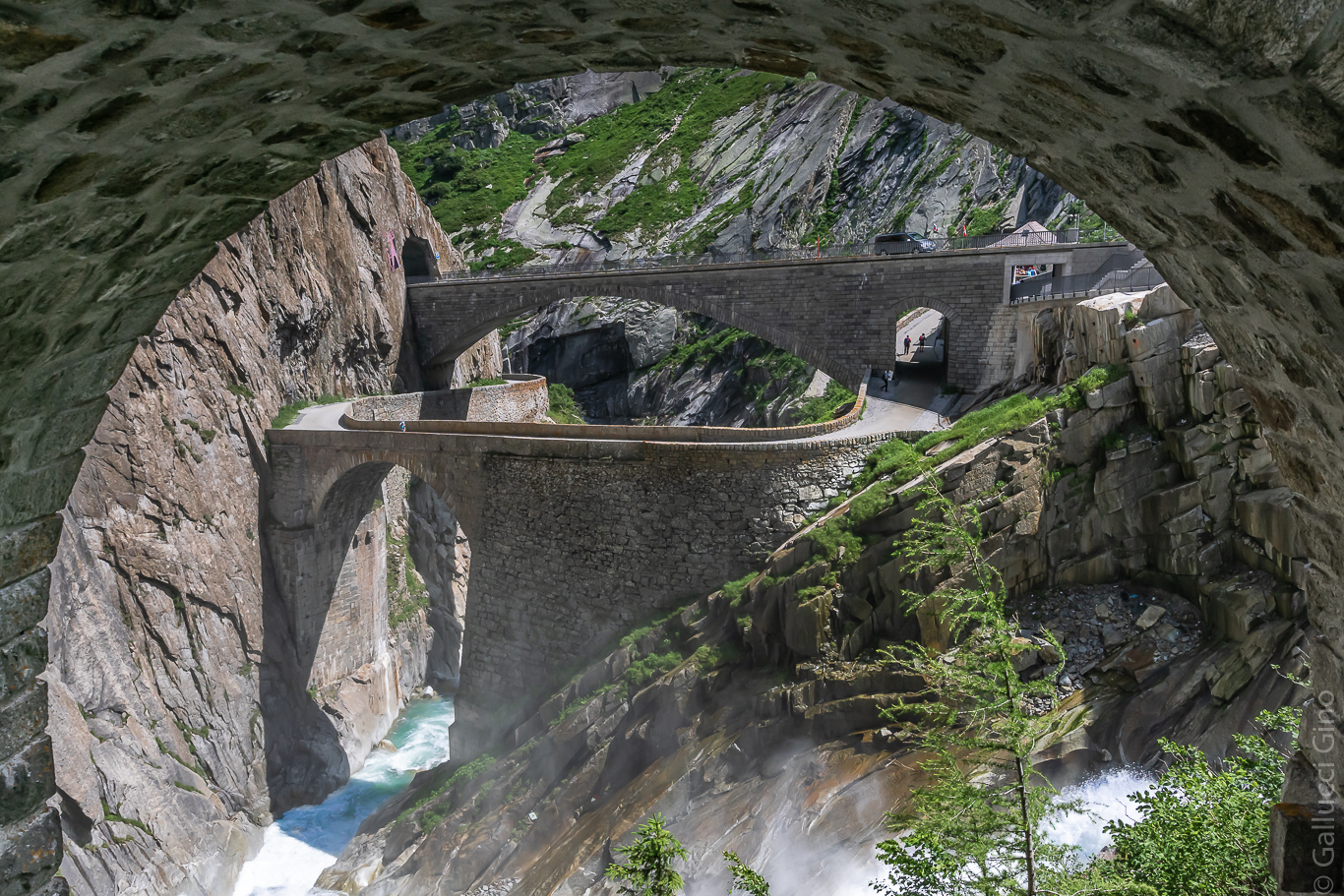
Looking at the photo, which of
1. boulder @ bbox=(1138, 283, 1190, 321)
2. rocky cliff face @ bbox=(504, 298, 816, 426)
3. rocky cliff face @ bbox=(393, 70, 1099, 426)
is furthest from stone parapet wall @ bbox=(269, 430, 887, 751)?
rocky cliff face @ bbox=(504, 298, 816, 426)

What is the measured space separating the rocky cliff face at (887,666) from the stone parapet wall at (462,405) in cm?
1130

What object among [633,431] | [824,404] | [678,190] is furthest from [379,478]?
[678,190]

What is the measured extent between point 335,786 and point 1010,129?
2424cm

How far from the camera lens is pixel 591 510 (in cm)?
1775

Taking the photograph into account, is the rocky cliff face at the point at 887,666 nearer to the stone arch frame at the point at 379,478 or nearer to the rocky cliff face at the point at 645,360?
the stone arch frame at the point at 379,478

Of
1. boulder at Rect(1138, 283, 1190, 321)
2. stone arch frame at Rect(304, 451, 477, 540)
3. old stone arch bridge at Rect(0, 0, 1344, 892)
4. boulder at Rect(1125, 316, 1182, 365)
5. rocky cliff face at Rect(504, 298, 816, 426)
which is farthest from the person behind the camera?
rocky cliff face at Rect(504, 298, 816, 426)

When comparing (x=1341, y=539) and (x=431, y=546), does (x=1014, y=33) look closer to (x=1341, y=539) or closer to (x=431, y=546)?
(x=1341, y=539)

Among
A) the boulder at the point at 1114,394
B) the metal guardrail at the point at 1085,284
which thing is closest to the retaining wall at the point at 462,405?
the metal guardrail at the point at 1085,284

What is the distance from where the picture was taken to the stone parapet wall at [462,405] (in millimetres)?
27312

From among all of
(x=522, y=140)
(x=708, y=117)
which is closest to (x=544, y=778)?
(x=708, y=117)

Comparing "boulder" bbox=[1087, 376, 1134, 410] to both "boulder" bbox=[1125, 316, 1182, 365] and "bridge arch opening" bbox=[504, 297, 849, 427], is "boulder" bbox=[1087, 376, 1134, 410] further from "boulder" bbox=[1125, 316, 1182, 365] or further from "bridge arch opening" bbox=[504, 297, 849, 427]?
"bridge arch opening" bbox=[504, 297, 849, 427]

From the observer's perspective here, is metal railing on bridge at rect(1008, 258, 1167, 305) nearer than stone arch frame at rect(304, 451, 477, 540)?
Yes

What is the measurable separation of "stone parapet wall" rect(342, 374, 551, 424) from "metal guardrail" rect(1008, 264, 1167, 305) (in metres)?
14.9

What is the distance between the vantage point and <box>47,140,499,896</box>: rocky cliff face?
16781 millimetres
